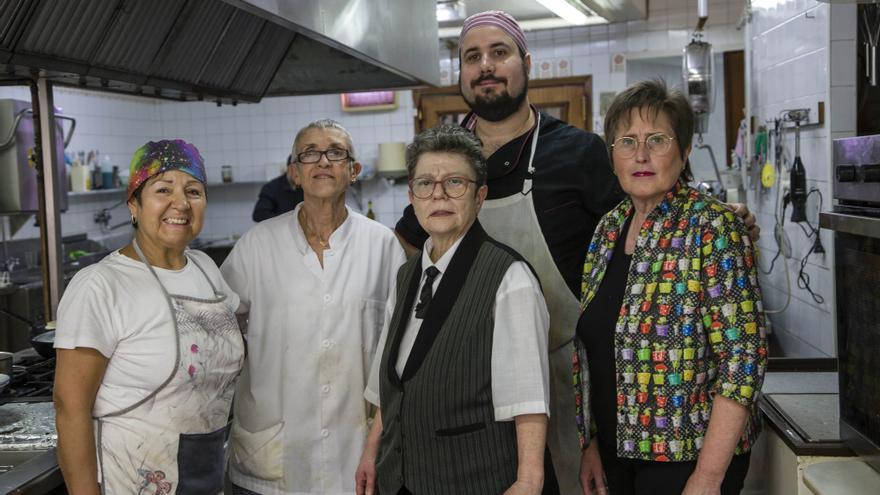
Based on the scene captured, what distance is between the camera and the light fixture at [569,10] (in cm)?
505

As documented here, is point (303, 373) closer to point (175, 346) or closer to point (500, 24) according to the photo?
point (175, 346)

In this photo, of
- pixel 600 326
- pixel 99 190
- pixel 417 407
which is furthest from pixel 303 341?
pixel 99 190

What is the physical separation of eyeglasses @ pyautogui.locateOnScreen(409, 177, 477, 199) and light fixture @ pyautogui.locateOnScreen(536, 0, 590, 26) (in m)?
3.46

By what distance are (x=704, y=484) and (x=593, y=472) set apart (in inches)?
14.1

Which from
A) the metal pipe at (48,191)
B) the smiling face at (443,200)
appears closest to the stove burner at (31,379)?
the metal pipe at (48,191)

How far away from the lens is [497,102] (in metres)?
2.20

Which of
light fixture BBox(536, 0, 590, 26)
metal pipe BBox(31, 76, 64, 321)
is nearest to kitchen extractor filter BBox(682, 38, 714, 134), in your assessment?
light fixture BBox(536, 0, 590, 26)

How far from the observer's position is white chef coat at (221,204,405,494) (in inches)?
83.5

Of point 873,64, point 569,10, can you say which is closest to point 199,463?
point 873,64

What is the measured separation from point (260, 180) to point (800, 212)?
5028 mm

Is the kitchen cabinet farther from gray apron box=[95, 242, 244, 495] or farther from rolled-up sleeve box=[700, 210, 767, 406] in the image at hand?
gray apron box=[95, 242, 244, 495]

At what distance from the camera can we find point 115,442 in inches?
64.2

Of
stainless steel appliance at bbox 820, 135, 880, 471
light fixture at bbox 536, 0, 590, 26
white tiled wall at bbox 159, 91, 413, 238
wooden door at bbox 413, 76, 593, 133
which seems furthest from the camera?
white tiled wall at bbox 159, 91, 413, 238

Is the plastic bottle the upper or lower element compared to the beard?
lower
